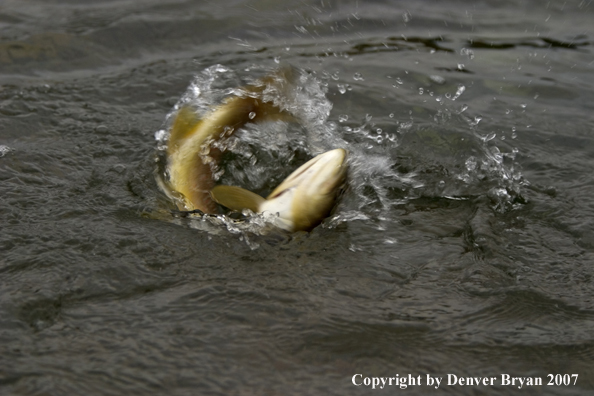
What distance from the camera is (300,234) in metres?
2.92

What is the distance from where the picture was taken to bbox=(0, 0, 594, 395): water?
2.31m

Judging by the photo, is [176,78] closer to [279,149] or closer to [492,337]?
[279,149]

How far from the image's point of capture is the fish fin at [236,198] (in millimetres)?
2857

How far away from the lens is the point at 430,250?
2.96 meters

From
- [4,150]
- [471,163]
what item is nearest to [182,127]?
[4,150]

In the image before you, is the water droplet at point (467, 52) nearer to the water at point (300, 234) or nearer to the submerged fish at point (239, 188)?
the water at point (300, 234)

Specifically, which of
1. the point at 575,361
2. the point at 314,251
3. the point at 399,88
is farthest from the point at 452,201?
Answer: the point at 399,88

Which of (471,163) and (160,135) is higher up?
(160,135)

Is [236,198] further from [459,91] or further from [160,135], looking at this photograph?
[459,91]

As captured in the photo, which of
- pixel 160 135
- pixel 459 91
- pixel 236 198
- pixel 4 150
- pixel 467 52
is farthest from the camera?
pixel 467 52

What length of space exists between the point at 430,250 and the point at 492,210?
0.54 metres

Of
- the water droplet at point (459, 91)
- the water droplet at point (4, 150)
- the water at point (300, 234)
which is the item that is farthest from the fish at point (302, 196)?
the water droplet at point (459, 91)

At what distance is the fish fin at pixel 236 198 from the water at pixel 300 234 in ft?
0.33

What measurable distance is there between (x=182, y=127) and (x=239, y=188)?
1.88 feet
